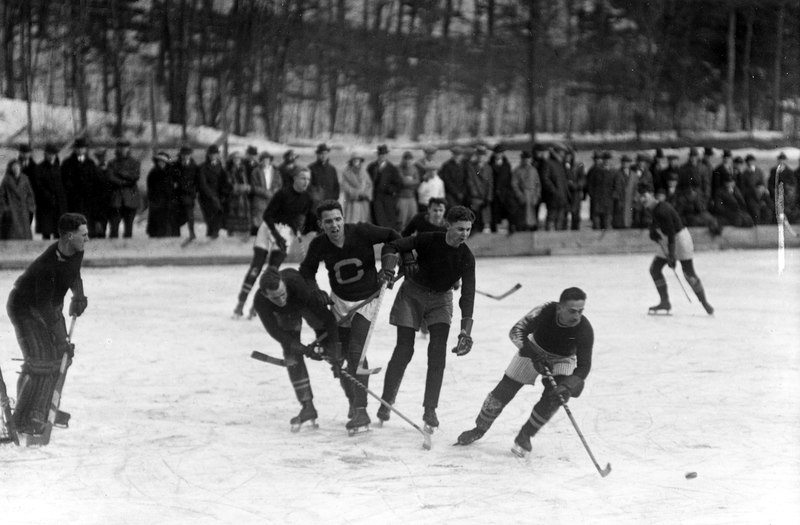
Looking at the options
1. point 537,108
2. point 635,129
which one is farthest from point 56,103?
point 635,129

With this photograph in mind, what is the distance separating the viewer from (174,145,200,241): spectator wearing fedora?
15805 millimetres

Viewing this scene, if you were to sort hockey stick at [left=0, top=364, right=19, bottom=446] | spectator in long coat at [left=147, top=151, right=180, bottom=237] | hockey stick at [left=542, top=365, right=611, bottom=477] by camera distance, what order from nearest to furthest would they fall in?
hockey stick at [left=542, top=365, right=611, bottom=477] < hockey stick at [left=0, top=364, right=19, bottom=446] < spectator in long coat at [left=147, top=151, right=180, bottom=237]

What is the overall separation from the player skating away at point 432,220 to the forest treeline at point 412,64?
8479 millimetres

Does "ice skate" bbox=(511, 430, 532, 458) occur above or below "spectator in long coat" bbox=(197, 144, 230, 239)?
below

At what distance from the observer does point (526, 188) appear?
16.9m

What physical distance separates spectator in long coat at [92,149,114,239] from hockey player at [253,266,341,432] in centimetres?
846

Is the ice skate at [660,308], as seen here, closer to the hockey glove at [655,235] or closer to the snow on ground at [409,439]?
the snow on ground at [409,439]

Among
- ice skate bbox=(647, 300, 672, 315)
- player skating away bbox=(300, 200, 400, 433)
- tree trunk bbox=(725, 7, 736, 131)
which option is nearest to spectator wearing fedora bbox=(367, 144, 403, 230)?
ice skate bbox=(647, 300, 672, 315)

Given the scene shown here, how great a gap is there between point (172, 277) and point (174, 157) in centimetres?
368

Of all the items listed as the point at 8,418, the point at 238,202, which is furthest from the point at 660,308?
the point at 8,418

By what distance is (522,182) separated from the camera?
666 inches

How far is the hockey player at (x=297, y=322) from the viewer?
7008 mm

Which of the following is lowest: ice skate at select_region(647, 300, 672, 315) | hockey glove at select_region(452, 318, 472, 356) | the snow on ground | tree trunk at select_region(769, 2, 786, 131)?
the snow on ground

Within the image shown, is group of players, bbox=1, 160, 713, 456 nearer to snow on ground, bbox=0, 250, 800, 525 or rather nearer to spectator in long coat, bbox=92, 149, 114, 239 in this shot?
snow on ground, bbox=0, 250, 800, 525
